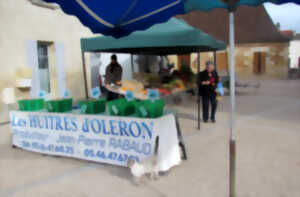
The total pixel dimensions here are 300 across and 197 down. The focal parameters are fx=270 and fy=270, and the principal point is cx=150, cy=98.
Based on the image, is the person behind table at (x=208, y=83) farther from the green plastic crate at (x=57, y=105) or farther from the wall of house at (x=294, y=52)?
the wall of house at (x=294, y=52)

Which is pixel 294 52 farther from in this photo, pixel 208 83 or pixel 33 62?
pixel 33 62

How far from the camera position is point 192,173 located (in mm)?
3658

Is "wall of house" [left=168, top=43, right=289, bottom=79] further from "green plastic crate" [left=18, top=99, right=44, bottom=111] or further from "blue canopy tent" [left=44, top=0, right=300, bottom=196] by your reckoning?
"blue canopy tent" [left=44, top=0, right=300, bottom=196]

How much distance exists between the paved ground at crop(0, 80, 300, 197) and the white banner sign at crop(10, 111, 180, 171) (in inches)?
6.4

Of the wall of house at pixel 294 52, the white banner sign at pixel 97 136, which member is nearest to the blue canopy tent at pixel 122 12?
the white banner sign at pixel 97 136

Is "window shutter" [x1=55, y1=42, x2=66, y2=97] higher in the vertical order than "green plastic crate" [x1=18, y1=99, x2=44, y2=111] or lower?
higher

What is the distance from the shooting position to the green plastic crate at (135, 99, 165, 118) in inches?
145

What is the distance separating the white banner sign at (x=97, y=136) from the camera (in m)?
3.60

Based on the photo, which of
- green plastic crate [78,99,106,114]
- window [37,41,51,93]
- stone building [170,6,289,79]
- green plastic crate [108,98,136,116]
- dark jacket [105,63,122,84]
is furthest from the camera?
stone building [170,6,289,79]

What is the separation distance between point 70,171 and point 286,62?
2241 centimetres

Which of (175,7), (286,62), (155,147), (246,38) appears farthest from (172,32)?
(286,62)

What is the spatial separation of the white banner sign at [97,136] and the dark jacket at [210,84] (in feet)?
9.22

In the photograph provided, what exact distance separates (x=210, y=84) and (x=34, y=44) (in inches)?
212

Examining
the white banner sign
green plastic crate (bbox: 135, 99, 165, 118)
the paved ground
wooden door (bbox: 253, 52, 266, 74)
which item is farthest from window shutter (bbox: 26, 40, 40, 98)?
wooden door (bbox: 253, 52, 266, 74)
